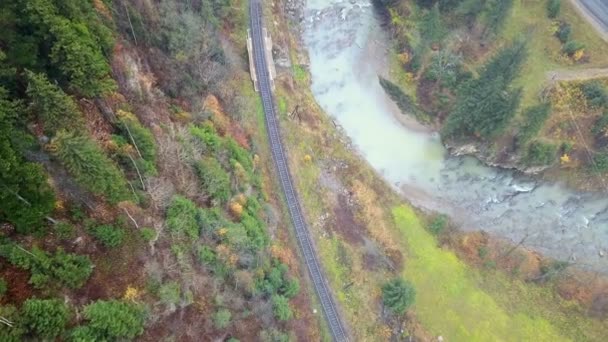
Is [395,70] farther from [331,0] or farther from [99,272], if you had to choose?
[99,272]

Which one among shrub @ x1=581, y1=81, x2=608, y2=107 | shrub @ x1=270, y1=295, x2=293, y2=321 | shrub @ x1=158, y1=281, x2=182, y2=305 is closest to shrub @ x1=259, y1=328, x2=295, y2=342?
shrub @ x1=270, y1=295, x2=293, y2=321

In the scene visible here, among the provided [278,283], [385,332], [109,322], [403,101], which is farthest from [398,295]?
[403,101]

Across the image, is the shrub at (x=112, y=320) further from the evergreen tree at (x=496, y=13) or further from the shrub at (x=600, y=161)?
the shrub at (x=600, y=161)

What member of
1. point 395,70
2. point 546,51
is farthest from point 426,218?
point 546,51

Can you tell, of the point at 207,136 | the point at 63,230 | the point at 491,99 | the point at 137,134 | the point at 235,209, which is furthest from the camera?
the point at 491,99

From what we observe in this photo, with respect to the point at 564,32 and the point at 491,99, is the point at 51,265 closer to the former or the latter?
the point at 491,99

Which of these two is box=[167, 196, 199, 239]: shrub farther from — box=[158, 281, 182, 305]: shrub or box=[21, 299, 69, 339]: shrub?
box=[21, 299, 69, 339]: shrub
